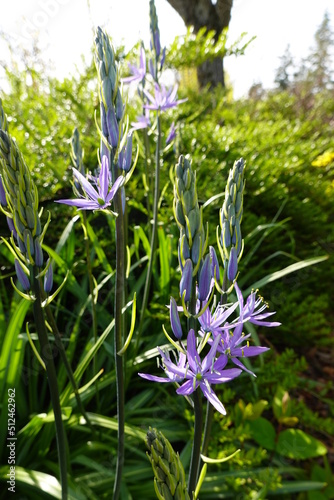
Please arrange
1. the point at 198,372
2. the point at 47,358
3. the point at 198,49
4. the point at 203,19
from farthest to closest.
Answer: the point at 203,19 → the point at 198,49 → the point at 47,358 → the point at 198,372

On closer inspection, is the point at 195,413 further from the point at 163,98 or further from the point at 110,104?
the point at 163,98

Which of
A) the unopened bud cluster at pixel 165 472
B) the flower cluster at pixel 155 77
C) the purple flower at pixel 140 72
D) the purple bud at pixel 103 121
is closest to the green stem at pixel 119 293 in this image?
the purple bud at pixel 103 121

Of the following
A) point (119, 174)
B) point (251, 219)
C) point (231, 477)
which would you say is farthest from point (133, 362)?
point (251, 219)

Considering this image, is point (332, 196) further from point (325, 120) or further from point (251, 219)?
point (325, 120)

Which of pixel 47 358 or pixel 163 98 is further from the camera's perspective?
pixel 163 98

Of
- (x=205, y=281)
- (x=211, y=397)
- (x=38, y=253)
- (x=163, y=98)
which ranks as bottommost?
(x=211, y=397)

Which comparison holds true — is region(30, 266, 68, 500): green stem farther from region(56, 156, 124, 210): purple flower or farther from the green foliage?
the green foliage

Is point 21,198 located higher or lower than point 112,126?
lower

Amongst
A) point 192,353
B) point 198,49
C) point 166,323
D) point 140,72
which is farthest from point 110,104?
point 198,49

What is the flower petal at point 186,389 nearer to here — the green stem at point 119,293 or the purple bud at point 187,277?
the purple bud at point 187,277
